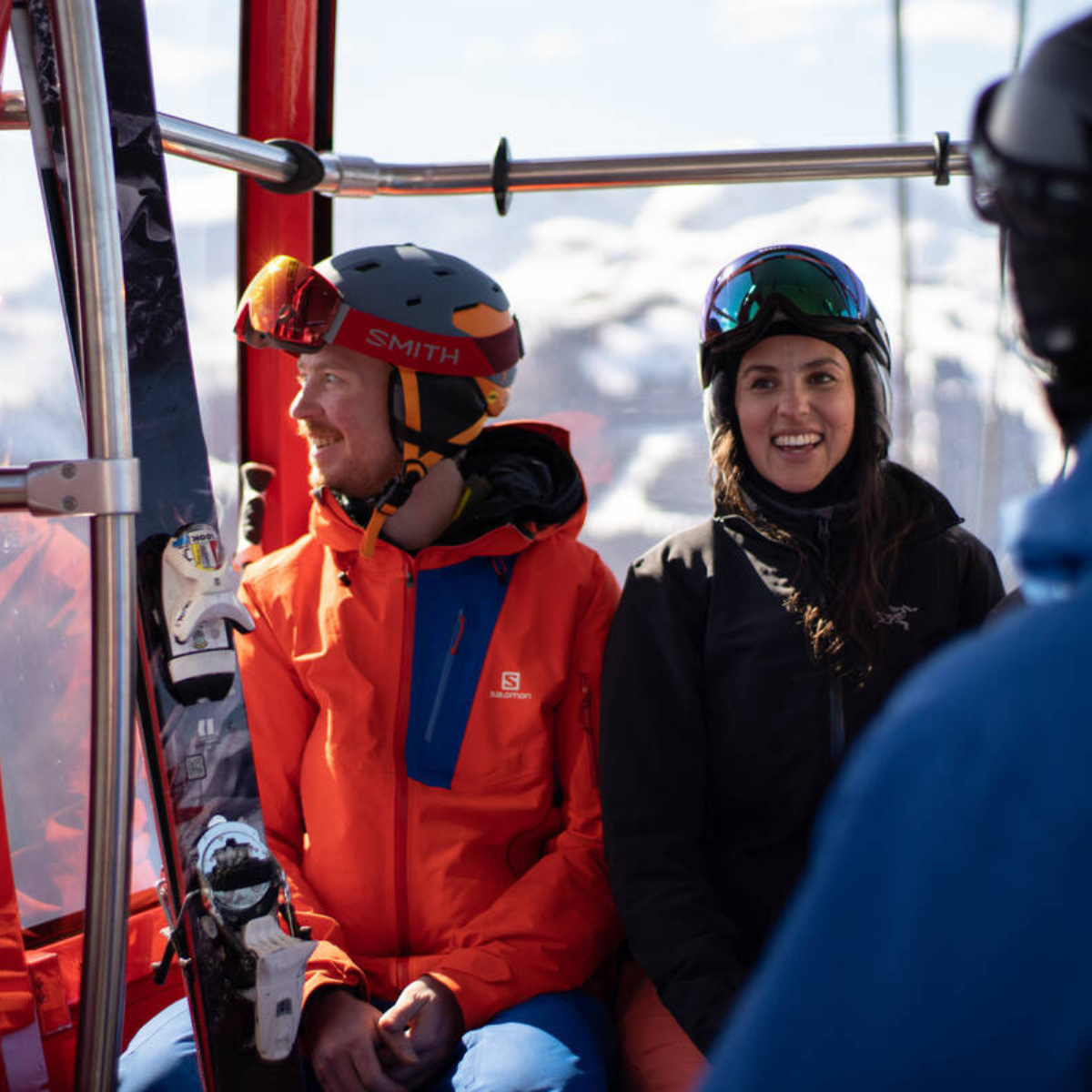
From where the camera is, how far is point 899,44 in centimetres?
344

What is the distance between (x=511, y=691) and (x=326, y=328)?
0.75 m

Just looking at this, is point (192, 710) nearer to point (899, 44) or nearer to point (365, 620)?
point (365, 620)

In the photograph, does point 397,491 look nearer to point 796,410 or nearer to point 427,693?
point 427,693

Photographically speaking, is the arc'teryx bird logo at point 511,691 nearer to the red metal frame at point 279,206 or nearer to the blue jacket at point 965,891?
the red metal frame at point 279,206

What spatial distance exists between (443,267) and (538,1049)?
145cm

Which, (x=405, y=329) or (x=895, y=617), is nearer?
(x=895, y=617)

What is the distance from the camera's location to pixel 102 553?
54.1 inches

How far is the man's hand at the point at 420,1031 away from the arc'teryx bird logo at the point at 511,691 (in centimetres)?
50

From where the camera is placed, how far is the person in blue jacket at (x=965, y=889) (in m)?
0.55

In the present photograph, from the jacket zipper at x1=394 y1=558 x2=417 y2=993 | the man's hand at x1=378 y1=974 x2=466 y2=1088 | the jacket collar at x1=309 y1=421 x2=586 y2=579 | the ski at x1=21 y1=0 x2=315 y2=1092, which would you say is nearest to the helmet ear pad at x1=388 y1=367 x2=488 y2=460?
the jacket collar at x1=309 y1=421 x2=586 y2=579

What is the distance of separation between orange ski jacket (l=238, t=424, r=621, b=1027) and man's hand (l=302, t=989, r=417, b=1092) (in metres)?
0.07


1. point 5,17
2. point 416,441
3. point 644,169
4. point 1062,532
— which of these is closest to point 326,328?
point 416,441

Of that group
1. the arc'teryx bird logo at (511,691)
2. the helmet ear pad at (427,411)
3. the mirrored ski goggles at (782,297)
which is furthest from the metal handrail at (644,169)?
the arc'teryx bird logo at (511,691)

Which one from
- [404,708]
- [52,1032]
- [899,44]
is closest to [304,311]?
[404,708]
